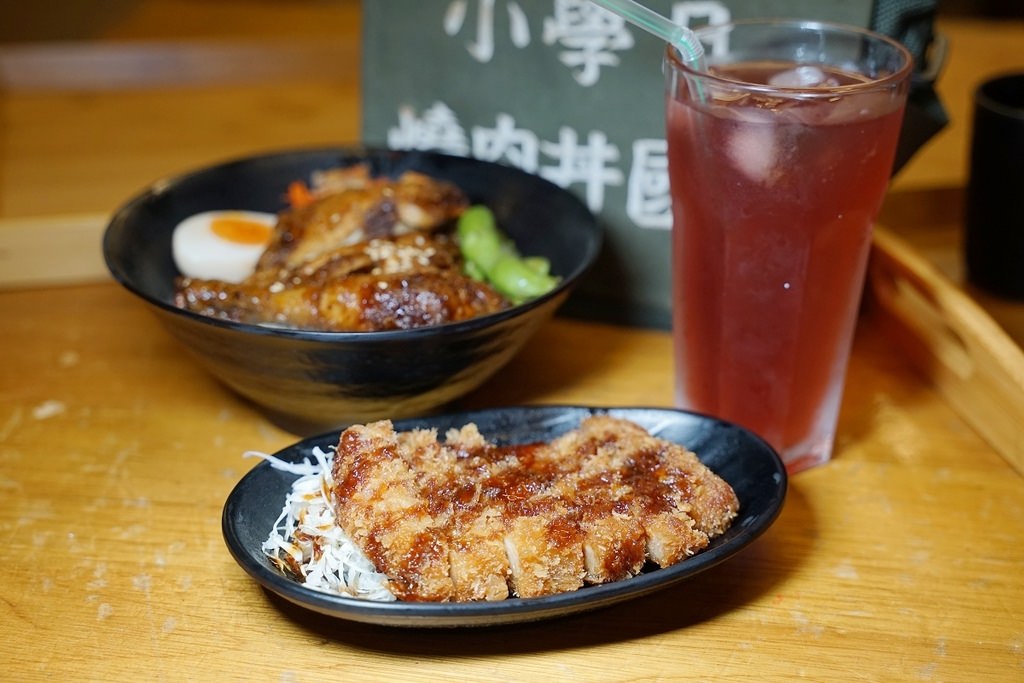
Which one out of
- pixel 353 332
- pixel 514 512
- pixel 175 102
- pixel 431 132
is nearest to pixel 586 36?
pixel 431 132

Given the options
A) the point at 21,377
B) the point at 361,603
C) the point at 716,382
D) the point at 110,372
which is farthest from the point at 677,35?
the point at 21,377

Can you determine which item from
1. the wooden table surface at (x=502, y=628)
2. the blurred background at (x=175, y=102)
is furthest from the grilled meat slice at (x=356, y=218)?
the blurred background at (x=175, y=102)

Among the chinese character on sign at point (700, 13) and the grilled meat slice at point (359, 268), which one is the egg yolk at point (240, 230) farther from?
the chinese character on sign at point (700, 13)

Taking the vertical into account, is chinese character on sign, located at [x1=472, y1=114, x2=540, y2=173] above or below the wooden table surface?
above

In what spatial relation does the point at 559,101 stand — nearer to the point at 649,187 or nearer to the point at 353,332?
the point at 649,187

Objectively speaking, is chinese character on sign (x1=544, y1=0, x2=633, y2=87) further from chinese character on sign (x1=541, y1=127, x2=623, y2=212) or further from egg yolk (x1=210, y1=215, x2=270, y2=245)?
egg yolk (x1=210, y1=215, x2=270, y2=245)

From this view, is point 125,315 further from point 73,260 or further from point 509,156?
point 509,156

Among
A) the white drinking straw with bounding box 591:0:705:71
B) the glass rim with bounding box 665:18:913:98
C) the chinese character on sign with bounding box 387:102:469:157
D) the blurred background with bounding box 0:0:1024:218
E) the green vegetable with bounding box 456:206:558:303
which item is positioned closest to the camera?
the glass rim with bounding box 665:18:913:98

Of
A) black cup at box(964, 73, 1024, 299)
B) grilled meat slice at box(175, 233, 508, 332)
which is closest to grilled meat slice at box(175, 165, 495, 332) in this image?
grilled meat slice at box(175, 233, 508, 332)
